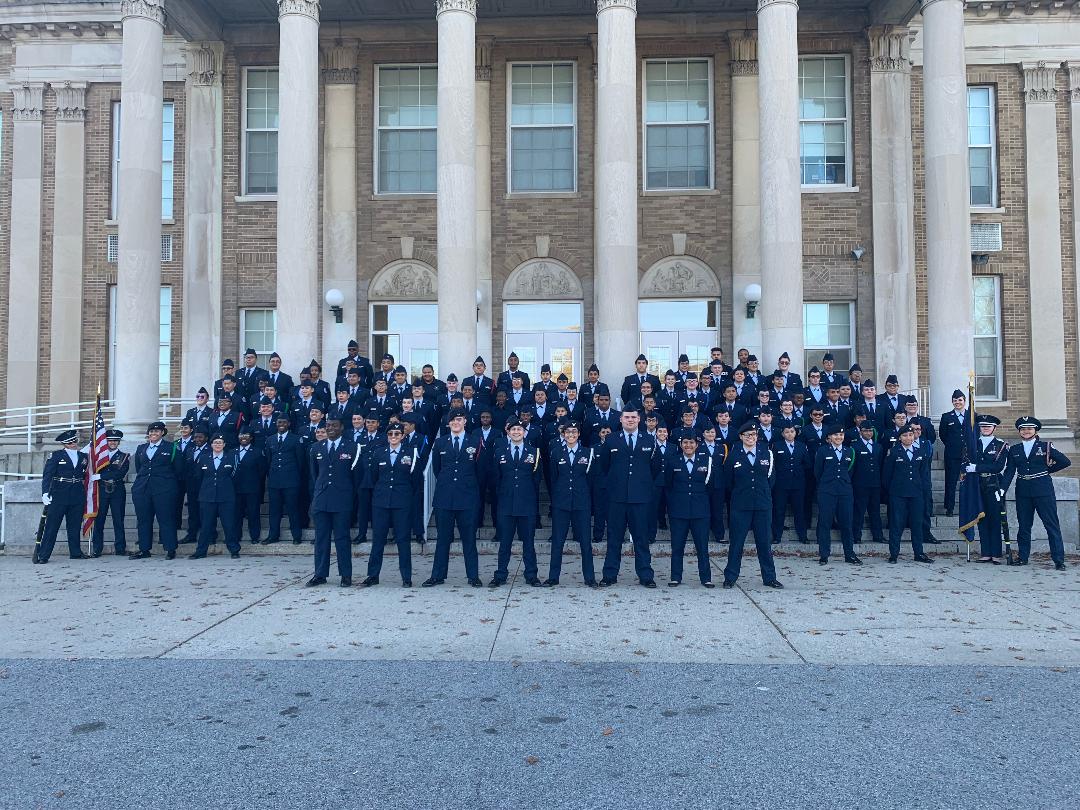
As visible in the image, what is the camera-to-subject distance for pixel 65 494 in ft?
42.2

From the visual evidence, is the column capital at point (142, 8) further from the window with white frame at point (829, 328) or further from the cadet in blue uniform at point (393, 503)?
the window with white frame at point (829, 328)

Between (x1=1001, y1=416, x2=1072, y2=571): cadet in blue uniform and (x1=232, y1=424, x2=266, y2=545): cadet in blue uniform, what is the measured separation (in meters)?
10.4

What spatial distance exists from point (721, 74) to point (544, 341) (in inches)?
286

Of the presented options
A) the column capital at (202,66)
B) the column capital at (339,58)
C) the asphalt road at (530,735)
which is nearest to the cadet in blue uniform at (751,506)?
the asphalt road at (530,735)

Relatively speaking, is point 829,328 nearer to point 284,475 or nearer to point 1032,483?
point 1032,483

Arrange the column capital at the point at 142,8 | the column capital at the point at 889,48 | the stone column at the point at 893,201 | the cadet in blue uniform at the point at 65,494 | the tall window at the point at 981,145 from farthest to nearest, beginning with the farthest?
the tall window at the point at 981,145 < the column capital at the point at 889,48 < the stone column at the point at 893,201 < the column capital at the point at 142,8 < the cadet in blue uniform at the point at 65,494

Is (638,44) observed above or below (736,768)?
above

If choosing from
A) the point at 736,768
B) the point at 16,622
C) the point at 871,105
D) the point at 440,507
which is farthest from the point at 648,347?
the point at 736,768

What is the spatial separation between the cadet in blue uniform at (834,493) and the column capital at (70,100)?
1899cm

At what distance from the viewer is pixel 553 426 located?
41.5ft

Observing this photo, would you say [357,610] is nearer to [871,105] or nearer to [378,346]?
[378,346]

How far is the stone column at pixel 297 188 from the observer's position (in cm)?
1620

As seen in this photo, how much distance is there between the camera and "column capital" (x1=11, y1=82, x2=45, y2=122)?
21.1 meters

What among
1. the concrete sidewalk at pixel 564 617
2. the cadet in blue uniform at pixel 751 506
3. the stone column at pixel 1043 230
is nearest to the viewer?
the concrete sidewalk at pixel 564 617
